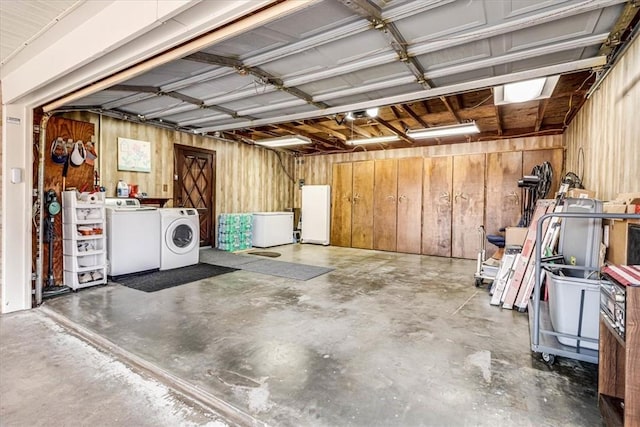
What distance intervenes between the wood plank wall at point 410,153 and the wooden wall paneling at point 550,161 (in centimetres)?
8

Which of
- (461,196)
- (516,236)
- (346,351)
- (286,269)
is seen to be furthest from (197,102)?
(461,196)

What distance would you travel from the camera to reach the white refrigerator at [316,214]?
8.36m

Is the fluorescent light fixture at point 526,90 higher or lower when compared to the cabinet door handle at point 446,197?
higher

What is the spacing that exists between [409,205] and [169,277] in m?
5.23

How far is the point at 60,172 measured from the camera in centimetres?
407

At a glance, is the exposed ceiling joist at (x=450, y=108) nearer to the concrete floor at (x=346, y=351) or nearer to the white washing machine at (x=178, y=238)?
the concrete floor at (x=346, y=351)

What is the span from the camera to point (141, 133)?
18.6 feet

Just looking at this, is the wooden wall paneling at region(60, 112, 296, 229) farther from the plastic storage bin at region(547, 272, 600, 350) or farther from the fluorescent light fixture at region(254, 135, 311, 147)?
the plastic storage bin at region(547, 272, 600, 350)

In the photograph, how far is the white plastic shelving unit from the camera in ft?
12.9

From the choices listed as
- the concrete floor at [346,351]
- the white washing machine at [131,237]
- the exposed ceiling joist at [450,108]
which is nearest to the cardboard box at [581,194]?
the concrete floor at [346,351]

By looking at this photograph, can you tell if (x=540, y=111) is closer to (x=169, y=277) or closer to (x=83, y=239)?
(x=169, y=277)

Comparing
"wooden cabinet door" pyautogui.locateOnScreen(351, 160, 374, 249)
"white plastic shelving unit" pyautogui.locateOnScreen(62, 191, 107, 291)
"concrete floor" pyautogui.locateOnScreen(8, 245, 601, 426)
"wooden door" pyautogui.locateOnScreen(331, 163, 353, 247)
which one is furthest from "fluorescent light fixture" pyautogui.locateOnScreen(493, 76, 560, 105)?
"white plastic shelving unit" pyautogui.locateOnScreen(62, 191, 107, 291)

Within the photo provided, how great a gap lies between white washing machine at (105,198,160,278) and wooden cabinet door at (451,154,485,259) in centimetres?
590

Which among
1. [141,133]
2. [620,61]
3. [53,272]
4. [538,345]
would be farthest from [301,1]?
[141,133]
